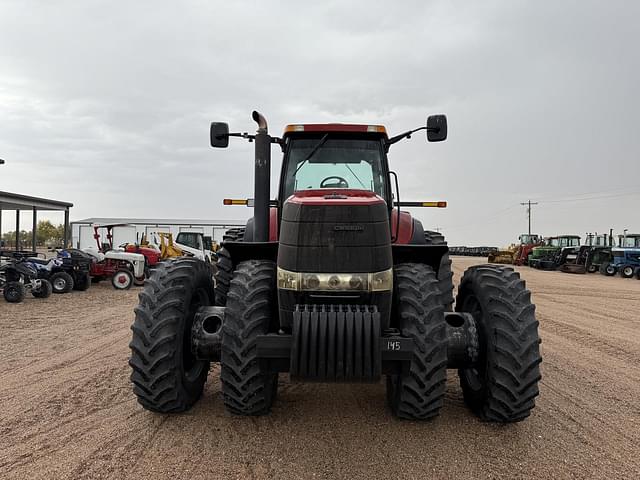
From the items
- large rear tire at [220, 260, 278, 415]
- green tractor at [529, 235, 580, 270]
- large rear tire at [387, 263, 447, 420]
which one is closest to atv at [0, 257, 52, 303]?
large rear tire at [220, 260, 278, 415]

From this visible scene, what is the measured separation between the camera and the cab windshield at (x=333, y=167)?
4.98 m

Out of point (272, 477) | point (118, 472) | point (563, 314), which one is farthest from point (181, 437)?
point (563, 314)

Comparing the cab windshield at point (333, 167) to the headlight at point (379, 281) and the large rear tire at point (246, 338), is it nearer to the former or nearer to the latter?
the large rear tire at point (246, 338)

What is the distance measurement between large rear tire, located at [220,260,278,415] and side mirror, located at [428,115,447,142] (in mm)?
1985

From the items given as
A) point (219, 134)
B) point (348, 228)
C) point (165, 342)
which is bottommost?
point (165, 342)

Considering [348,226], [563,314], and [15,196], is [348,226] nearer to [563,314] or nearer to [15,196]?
[563,314]

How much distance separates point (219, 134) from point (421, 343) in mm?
2514

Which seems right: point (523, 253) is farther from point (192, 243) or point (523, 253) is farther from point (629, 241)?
point (192, 243)

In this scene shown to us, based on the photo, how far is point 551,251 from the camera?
32.1 m

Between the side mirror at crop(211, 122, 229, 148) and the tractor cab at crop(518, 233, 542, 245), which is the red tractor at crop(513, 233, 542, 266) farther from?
the side mirror at crop(211, 122, 229, 148)

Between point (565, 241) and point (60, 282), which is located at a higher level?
point (565, 241)

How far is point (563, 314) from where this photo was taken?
1078 cm


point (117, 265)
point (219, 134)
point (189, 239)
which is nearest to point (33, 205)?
point (189, 239)

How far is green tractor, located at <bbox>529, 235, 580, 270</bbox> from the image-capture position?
101 feet
